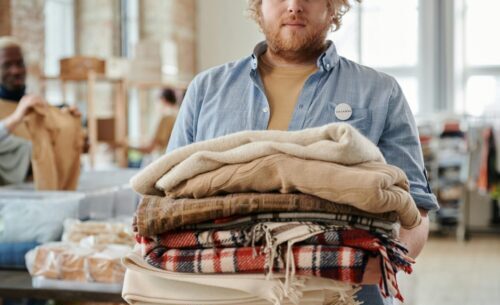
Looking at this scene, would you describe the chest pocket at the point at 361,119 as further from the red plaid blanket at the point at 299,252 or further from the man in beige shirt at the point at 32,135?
the man in beige shirt at the point at 32,135

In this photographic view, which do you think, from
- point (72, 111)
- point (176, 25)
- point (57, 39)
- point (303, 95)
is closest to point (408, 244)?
point (303, 95)

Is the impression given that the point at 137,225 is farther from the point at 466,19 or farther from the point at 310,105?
the point at 466,19

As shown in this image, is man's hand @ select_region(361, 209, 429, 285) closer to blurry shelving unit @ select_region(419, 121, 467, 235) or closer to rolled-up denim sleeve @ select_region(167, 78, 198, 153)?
rolled-up denim sleeve @ select_region(167, 78, 198, 153)

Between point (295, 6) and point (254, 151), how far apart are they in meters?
0.40

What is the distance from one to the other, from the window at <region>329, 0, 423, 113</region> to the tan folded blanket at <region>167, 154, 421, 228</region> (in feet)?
29.8

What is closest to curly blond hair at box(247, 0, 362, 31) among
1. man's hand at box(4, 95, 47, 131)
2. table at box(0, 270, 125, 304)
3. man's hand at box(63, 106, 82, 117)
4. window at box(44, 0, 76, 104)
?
table at box(0, 270, 125, 304)

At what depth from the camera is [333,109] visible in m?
1.55

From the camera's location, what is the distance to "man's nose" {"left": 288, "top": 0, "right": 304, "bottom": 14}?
1.44 m

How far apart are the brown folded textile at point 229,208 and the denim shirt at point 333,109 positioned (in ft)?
1.27

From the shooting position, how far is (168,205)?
117cm

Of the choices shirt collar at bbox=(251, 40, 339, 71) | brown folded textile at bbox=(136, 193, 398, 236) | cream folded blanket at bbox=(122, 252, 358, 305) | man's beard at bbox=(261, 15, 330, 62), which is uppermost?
man's beard at bbox=(261, 15, 330, 62)

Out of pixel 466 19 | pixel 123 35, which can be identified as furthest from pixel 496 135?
pixel 123 35

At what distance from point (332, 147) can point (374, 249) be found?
0.16 m

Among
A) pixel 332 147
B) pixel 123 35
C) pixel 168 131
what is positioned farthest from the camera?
pixel 123 35
